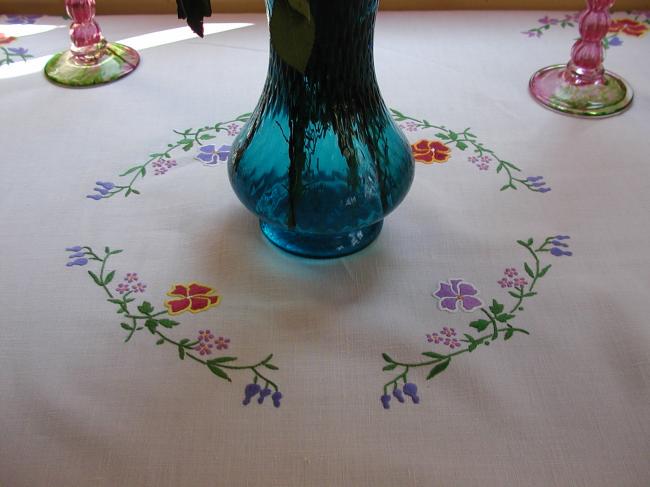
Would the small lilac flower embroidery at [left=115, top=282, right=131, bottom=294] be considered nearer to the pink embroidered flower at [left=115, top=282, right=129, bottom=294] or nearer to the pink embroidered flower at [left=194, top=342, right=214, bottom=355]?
the pink embroidered flower at [left=115, top=282, right=129, bottom=294]

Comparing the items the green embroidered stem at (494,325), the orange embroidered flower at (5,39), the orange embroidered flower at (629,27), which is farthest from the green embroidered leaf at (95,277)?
the orange embroidered flower at (629,27)

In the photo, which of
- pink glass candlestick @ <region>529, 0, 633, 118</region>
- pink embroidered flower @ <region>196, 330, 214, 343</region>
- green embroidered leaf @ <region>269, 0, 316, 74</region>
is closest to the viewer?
green embroidered leaf @ <region>269, 0, 316, 74</region>

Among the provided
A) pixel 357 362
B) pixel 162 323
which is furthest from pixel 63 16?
pixel 357 362

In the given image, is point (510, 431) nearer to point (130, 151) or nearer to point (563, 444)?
point (563, 444)

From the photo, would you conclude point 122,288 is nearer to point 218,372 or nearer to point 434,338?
point 218,372

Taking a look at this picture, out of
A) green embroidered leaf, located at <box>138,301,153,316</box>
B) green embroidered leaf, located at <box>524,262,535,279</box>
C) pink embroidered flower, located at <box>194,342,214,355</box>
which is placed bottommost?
pink embroidered flower, located at <box>194,342,214,355</box>

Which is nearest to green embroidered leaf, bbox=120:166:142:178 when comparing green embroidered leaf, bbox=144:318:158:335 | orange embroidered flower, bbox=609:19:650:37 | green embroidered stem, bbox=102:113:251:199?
green embroidered stem, bbox=102:113:251:199

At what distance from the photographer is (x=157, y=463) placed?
57 cm

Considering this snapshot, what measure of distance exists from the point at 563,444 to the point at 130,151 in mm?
598

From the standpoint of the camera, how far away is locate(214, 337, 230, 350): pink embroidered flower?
2.18ft

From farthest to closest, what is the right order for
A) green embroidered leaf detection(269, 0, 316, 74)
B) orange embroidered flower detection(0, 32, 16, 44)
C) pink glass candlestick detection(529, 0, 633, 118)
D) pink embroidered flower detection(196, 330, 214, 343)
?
orange embroidered flower detection(0, 32, 16, 44), pink glass candlestick detection(529, 0, 633, 118), pink embroidered flower detection(196, 330, 214, 343), green embroidered leaf detection(269, 0, 316, 74)

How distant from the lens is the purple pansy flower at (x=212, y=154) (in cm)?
90

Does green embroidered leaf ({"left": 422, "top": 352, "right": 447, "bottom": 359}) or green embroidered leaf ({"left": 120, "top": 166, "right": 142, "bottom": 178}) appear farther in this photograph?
green embroidered leaf ({"left": 120, "top": 166, "right": 142, "bottom": 178})

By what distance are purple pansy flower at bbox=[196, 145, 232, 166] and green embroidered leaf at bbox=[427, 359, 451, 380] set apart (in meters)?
0.39
